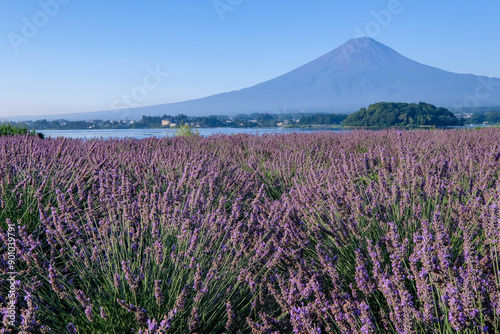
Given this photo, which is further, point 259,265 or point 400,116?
point 400,116

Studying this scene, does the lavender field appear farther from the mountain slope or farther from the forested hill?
the mountain slope

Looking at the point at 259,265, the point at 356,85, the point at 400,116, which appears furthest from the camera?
the point at 356,85

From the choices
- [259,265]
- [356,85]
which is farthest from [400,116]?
[356,85]

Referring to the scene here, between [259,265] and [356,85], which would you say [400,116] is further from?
[356,85]

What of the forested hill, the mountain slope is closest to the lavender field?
the forested hill

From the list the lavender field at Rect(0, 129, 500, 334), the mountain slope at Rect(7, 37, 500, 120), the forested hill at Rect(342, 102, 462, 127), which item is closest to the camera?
the lavender field at Rect(0, 129, 500, 334)

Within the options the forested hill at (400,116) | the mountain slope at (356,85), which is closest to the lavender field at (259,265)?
the forested hill at (400,116)

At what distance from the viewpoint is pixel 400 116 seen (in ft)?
102

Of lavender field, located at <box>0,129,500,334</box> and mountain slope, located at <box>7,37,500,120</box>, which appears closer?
lavender field, located at <box>0,129,500,334</box>

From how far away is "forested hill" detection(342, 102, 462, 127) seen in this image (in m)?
30.8

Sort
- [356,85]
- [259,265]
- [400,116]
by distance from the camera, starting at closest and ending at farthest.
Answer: [259,265] → [400,116] → [356,85]

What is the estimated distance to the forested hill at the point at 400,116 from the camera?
101 feet

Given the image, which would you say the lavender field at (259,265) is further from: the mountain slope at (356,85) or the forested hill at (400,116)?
the mountain slope at (356,85)

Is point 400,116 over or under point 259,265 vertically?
over
